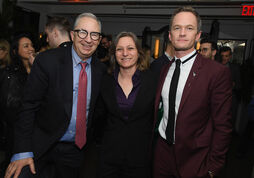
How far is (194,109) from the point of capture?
1436 mm

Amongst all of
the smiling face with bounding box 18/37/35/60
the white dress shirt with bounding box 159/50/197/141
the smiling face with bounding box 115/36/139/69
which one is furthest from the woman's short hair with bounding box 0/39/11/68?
the white dress shirt with bounding box 159/50/197/141

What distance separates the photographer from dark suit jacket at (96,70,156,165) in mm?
1776

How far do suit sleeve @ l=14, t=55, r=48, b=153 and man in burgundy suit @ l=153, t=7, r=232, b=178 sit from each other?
0.99 meters

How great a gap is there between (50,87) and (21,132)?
398mm

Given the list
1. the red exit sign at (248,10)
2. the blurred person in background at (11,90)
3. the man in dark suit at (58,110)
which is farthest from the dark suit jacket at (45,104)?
the red exit sign at (248,10)

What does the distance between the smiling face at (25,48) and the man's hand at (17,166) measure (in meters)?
1.46

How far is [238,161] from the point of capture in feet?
12.5

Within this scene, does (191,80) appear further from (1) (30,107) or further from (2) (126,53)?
(1) (30,107)

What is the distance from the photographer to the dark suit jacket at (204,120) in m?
1.41

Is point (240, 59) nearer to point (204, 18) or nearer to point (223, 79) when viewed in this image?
point (204, 18)

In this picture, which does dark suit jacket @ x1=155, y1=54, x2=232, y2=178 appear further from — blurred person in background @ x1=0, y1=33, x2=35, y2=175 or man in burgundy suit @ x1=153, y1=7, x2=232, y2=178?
blurred person in background @ x1=0, y1=33, x2=35, y2=175

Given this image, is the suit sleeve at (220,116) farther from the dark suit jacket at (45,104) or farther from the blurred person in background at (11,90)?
the blurred person in background at (11,90)

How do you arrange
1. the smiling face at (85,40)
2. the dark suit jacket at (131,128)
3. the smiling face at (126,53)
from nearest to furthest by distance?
the smiling face at (85,40) → the dark suit jacket at (131,128) → the smiling face at (126,53)

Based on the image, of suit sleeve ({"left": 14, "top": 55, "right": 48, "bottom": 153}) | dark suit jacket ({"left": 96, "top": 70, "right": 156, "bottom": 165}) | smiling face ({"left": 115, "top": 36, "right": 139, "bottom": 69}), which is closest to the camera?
suit sleeve ({"left": 14, "top": 55, "right": 48, "bottom": 153})
